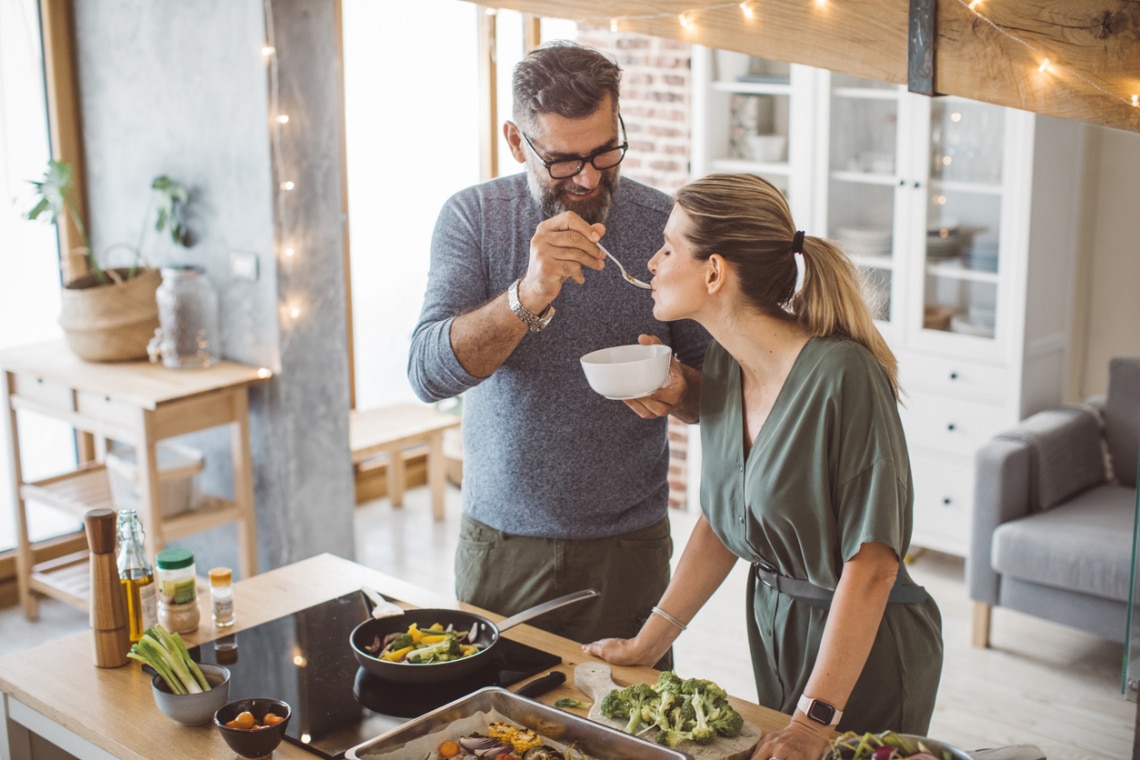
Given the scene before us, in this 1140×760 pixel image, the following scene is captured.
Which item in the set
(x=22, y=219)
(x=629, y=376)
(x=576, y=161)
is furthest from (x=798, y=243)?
(x=22, y=219)

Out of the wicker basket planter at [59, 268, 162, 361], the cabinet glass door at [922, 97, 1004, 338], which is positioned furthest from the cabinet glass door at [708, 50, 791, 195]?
the wicker basket planter at [59, 268, 162, 361]

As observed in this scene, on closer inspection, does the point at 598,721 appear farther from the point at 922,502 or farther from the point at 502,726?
the point at 922,502

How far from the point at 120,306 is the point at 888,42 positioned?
2.72 metres

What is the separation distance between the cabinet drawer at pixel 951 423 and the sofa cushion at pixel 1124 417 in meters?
0.34

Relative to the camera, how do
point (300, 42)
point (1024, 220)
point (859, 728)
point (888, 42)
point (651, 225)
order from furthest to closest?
point (1024, 220)
point (300, 42)
point (651, 225)
point (888, 42)
point (859, 728)

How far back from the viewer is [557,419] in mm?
2186

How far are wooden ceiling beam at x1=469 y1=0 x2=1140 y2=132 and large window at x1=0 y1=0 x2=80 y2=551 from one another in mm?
2942

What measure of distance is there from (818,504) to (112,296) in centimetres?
285

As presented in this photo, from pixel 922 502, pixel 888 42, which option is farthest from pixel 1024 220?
pixel 888 42

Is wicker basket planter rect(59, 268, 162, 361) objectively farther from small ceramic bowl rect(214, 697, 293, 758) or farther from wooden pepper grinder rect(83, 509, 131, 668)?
small ceramic bowl rect(214, 697, 293, 758)

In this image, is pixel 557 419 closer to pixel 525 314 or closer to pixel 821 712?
pixel 525 314

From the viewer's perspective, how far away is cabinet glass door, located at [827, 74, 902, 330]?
4.52 meters

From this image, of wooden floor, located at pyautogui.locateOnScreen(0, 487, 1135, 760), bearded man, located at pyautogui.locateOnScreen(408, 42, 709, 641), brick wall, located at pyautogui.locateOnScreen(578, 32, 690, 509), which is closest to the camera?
bearded man, located at pyautogui.locateOnScreen(408, 42, 709, 641)

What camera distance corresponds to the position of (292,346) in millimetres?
3879
